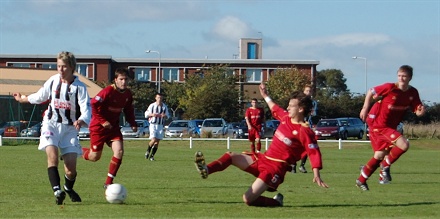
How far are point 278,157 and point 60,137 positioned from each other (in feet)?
9.96

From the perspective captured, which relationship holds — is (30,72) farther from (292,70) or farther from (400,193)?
(400,193)

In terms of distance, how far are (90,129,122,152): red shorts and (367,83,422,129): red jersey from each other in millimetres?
4543

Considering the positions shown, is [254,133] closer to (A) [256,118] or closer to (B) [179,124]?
(A) [256,118]

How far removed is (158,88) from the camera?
9075 centimetres

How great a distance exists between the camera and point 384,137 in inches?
608

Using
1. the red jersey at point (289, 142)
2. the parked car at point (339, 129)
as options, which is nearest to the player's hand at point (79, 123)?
the red jersey at point (289, 142)

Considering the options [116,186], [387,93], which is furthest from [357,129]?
[116,186]

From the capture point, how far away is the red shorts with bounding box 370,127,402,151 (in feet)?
50.3

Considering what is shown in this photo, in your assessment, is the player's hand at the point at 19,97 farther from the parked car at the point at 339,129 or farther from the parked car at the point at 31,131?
the parked car at the point at 339,129

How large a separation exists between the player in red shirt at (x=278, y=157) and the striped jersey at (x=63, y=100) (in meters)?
1.83

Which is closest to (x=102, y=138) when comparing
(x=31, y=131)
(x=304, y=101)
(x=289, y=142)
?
(x=289, y=142)

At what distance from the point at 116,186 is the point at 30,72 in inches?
2093

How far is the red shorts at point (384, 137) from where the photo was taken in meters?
15.3

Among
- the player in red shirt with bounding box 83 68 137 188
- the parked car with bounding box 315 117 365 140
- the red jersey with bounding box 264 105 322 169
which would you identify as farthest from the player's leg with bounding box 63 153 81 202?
the parked car with bounding box 315 117 365 140
